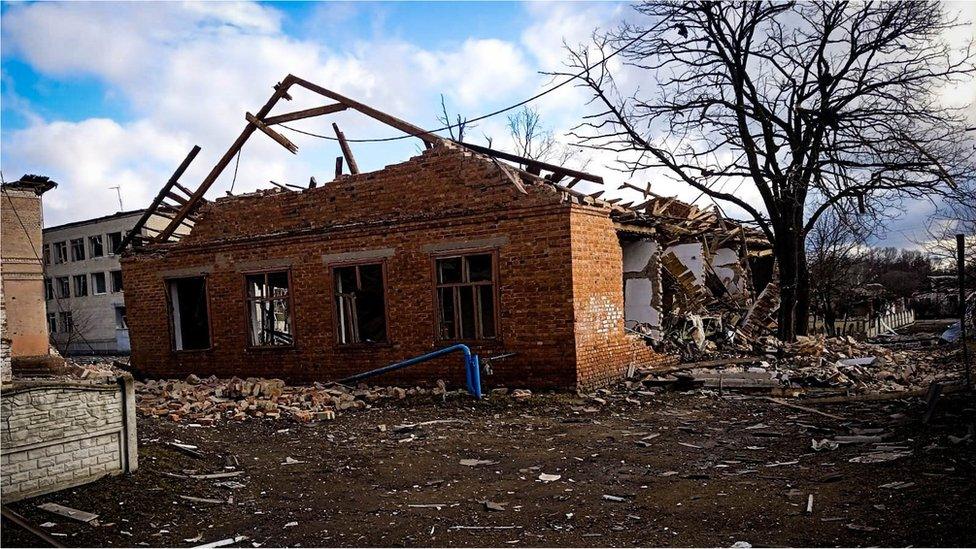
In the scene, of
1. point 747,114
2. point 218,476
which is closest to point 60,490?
point 218,476

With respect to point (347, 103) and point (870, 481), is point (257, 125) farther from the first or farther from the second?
point (870, 481)

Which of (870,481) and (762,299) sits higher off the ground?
(762,299)

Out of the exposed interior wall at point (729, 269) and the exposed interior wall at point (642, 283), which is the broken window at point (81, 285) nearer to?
the exposed interior wall at point (642, 283)

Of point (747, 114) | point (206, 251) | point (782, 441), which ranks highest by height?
point (747, 114)

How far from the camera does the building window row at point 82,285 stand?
46438 millimetres

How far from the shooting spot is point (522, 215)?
11875mm

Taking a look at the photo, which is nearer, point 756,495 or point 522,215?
point 756,495

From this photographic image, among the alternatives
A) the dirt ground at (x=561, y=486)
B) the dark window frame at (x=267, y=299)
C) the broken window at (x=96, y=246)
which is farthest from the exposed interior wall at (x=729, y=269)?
the broken window at (x=96, y=246)

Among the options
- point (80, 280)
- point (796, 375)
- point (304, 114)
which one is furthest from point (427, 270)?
point (80, 280)

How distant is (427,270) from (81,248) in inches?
1779

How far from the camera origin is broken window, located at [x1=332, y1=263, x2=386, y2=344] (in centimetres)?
1407

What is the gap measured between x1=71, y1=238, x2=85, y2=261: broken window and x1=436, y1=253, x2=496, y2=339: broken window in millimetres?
41991

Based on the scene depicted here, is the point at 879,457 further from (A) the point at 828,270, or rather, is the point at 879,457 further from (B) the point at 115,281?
(B) the point at 115,281

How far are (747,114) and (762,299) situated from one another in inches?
193
